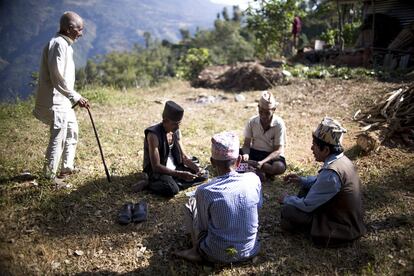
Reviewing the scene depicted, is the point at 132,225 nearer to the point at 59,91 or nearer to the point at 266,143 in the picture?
the point at 59,91

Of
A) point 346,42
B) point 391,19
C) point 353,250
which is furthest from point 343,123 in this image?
point 346,42

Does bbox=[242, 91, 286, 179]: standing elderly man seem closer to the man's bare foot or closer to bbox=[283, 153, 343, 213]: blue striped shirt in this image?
bbox=[283, 153, 343, 213]: blue striped shirt

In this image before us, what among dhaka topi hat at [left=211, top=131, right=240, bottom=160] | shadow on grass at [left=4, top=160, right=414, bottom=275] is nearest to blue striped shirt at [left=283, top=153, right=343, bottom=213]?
shadow on grass at [left=4, top=160, right=414, bottom=275]

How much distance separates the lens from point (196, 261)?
3.14 m

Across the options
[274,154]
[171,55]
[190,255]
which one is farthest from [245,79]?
[171,55]

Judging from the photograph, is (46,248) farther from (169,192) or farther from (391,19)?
(391,19)

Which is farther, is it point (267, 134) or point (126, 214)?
point (267, 134)

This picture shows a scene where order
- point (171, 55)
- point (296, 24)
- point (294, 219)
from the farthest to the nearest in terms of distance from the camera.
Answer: point (171, 55) → point (296, 24) → point (294, 219)

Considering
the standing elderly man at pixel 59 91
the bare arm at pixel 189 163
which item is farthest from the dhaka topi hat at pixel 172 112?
the standing elderly man at pixel 59 91

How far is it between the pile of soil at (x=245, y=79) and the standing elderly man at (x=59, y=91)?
8.33 metres

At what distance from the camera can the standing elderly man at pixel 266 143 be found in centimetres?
475

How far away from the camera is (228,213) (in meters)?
2.82

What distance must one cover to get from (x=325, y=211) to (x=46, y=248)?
9.36 feet

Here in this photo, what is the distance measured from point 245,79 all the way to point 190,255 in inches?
394
